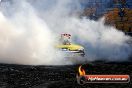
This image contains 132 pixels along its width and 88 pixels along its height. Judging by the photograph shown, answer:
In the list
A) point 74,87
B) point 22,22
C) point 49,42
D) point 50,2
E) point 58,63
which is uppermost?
point 50,2

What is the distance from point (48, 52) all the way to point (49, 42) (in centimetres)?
196

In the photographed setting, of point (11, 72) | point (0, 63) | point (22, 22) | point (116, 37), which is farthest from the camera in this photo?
point (116, 37)

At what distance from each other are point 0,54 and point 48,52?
11.9 ft

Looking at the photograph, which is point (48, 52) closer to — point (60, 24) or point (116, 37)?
point (116, 37)

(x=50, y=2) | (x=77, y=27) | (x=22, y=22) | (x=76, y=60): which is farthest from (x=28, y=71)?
(x=50, y=2)

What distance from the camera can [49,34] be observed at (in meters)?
33.8

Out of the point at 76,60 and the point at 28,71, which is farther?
the point at 76,60

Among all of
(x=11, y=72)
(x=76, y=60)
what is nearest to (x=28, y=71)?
(x=11, y=72)

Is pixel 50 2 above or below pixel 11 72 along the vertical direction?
above

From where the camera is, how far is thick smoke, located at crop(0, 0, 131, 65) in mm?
27497

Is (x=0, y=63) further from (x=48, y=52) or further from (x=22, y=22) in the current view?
(x=22, y=22)

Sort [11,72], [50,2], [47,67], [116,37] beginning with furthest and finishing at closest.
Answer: [50,2] → [116,37] → [47,67] → [11,72]

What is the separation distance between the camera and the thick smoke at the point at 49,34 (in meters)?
27.5

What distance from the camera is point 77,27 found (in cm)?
4081
